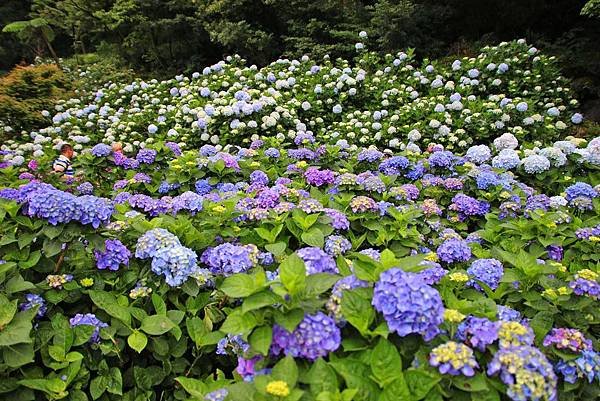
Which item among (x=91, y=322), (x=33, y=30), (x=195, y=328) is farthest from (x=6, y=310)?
(x=33, y=30)

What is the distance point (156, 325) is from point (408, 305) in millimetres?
997

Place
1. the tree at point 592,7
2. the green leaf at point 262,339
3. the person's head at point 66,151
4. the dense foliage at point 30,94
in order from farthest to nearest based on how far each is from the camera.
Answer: the dense foliage at point 30,94 → the tree at point 592,7 → the person's head at point 66,151 → the green leaf at point 262,339

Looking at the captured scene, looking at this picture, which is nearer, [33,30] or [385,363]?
[385,363]

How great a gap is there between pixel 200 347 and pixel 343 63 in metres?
5.52

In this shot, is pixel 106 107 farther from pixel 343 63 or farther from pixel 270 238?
pixel 270 238

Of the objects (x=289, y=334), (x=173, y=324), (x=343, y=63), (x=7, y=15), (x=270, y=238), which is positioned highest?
(x=289, y=334)

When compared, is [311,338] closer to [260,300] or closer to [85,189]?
[260,300]

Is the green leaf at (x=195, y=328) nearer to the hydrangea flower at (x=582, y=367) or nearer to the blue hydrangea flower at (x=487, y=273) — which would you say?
the blue hydrangea flower at (x=487, y=273)

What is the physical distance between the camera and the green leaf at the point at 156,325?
1.68 metres

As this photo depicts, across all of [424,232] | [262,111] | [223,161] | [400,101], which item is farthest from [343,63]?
[424,232]

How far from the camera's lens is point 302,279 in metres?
1.22

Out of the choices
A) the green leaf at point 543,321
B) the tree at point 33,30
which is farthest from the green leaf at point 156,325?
the tree at point 33,30

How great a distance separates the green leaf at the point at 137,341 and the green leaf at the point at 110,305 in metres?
0.07

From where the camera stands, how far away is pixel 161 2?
1043cm
